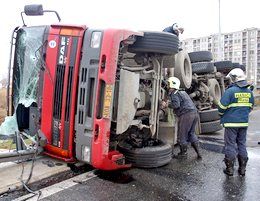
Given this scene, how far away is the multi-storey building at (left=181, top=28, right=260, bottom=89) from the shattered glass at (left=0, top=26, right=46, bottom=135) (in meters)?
30.0

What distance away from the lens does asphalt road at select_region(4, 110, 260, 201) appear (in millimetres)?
3660

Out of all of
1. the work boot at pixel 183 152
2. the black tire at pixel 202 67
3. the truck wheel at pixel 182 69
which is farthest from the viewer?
the black tire at pixel 202 67

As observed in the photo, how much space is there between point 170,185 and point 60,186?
4.19 feet

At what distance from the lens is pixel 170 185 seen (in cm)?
405

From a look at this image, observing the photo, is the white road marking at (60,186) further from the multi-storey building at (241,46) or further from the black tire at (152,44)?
the multi-storey building at (241,46)

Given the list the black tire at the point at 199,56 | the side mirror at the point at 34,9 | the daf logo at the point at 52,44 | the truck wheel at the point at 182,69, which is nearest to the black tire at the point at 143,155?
the daf logo at the point at 52,44

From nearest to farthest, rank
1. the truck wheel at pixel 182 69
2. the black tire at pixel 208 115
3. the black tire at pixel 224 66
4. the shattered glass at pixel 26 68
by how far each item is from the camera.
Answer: the shattered glass at pixel 26 68
the truck wheel at pixel 182 69
the black tire at pixel 208 115
the black tire at pixel 224 66

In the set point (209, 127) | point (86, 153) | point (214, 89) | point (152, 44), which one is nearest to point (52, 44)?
point (152, 44)

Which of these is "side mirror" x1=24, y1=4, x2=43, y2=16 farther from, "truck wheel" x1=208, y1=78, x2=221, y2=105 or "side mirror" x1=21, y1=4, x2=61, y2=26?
"truck wheel" x1=208, y1=78, x2=221, y2=105

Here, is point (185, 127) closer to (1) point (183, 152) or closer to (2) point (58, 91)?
(1) point (183, 152)

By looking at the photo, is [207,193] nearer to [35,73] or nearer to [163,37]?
[163,37]

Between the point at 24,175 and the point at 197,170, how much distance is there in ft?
7.54

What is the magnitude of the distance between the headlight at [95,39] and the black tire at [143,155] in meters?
1.40

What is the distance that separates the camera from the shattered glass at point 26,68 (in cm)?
456
